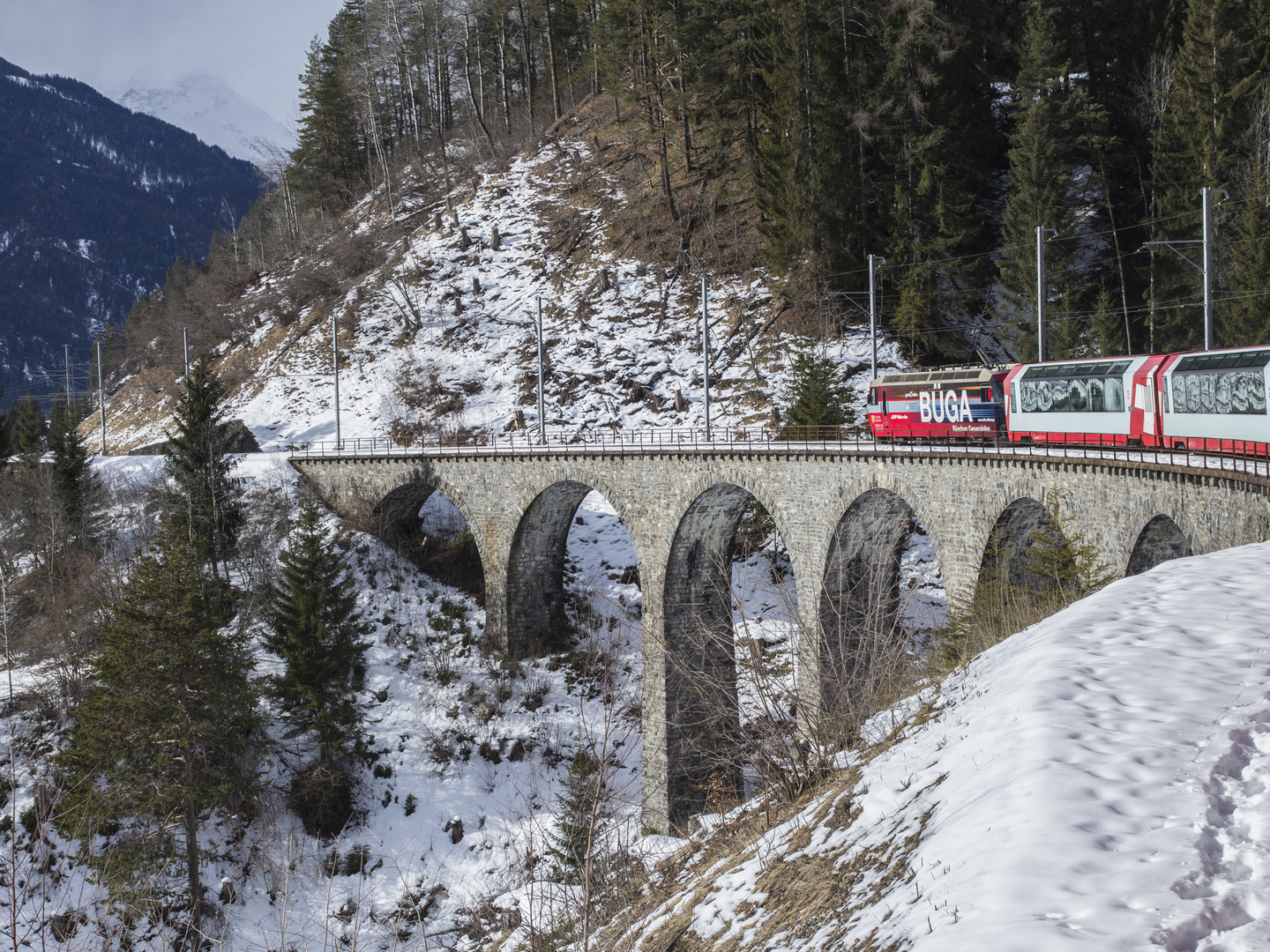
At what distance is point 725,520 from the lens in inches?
1087

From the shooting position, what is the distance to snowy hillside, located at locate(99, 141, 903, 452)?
148 feet

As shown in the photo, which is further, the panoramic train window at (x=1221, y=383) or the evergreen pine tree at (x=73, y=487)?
the evergreen pine tree at (x=73, y=487)

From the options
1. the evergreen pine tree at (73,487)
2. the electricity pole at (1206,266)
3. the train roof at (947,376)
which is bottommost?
the evergreen pine tree at (73,487)

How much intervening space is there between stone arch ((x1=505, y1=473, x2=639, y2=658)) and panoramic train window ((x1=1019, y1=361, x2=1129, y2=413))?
1574cm

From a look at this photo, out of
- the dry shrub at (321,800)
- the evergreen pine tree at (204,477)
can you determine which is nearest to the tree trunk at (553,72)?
the evergreen pine tree at (204,477)

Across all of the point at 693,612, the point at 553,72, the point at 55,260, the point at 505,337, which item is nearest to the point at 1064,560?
the point at 693,612

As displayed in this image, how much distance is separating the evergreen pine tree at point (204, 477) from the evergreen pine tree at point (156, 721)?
12.9 m

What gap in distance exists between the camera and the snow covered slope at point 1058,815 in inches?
156

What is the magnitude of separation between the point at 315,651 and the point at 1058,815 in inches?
1037

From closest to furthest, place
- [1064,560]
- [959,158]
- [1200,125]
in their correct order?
[1064,560], [1200,125], [959,158]

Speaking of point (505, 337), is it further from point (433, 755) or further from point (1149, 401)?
point (1149, 401)

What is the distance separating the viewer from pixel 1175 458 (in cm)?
1550

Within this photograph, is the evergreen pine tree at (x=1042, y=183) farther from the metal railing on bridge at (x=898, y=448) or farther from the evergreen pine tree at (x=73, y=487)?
the evergreen pine tree at (x=73, y=487)

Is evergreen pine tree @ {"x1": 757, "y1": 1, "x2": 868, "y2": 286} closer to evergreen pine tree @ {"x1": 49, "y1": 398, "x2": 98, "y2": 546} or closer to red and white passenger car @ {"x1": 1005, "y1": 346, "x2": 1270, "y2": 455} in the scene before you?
red and white passenger car @ {"x1": 1005, "y1": 346, "x2": 1270, "y2": 455}
